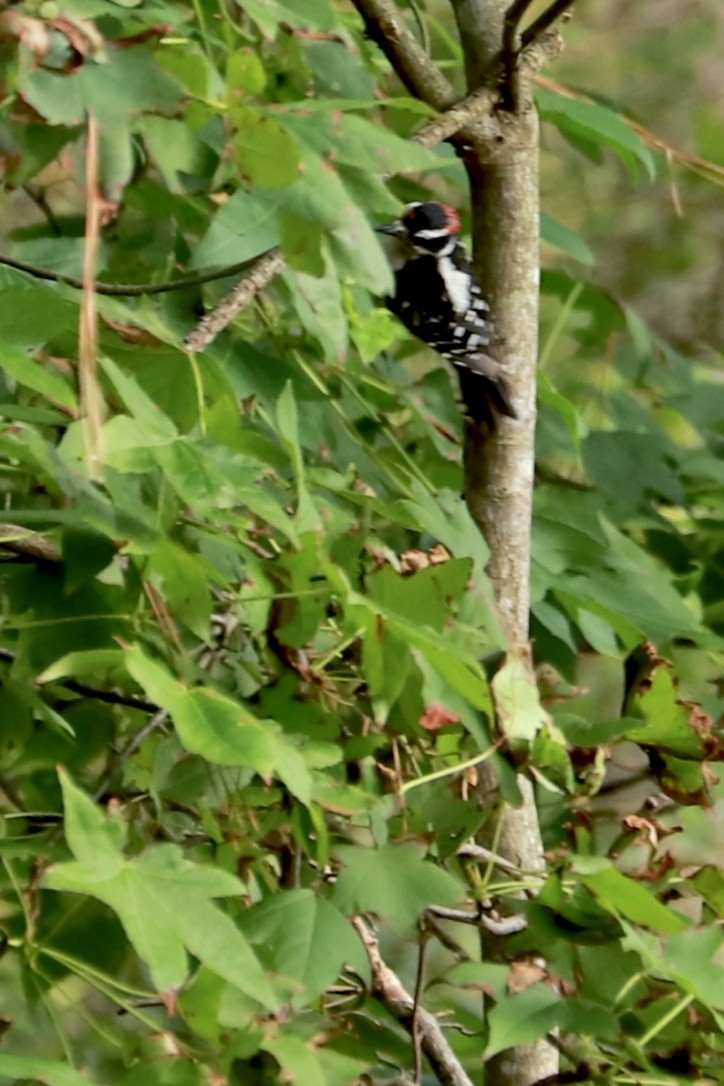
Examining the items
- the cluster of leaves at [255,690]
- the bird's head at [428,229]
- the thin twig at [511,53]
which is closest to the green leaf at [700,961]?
the cluster of leaves at [255,690]

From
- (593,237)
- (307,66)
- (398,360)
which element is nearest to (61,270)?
(307,66)

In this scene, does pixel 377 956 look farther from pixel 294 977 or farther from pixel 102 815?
pixel 102 815

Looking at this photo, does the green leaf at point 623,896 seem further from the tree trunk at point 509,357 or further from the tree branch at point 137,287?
the tree branch at point 137,287

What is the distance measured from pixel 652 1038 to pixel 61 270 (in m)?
0.67

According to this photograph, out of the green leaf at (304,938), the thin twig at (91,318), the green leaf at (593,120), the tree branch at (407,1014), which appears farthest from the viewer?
the green leaf at (593,120)

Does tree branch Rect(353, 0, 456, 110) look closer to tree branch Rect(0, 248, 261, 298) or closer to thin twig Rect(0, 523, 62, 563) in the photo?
tree branch Rect(0, 248, 261, 298)

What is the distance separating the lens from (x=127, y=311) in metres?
0.76

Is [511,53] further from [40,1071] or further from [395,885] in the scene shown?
[40,1071]

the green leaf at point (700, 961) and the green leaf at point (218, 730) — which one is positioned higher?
the green leaf at point (218, 730)

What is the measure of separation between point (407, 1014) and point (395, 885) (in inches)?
4.5

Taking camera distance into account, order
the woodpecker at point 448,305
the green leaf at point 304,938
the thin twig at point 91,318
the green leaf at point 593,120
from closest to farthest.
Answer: the thin twig at point 91,318
the green leaf at point 304,938
the woodpecker at point 448,305
the green leaf at point 593,120

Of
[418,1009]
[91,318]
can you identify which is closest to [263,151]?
[91,318]

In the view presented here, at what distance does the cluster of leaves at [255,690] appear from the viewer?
0.58 metres

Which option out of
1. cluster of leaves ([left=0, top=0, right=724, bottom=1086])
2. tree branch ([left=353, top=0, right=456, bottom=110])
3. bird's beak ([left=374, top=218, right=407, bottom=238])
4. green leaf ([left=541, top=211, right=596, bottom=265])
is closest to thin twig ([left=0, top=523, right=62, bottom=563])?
cluster of leaves ([left=0, top=0, right=724, bottom=1086])
